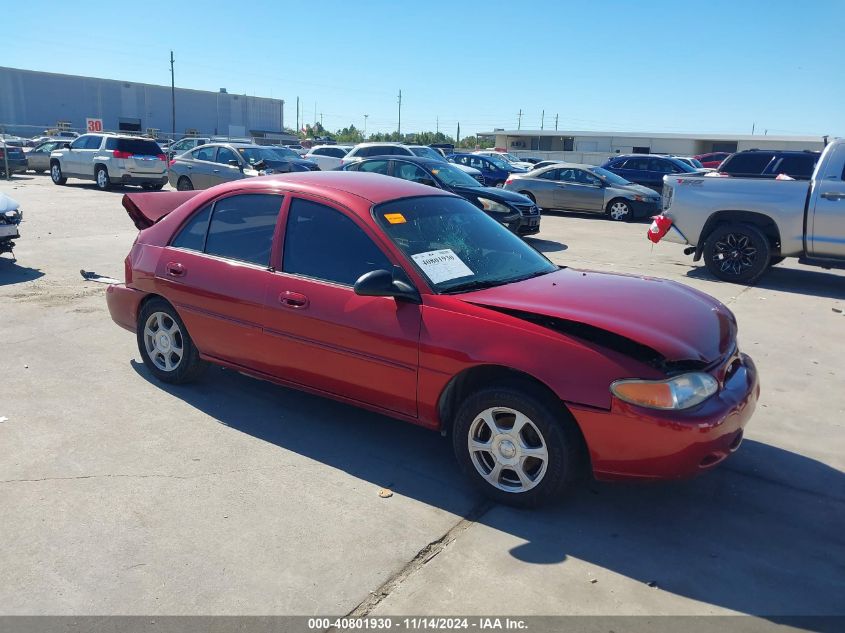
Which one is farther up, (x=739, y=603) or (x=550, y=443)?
(x=550, y=443)

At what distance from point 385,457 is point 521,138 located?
73065mm

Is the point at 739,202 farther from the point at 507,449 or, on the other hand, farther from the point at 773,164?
the point at 507,449

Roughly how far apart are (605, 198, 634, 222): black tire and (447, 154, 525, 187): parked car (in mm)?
5390

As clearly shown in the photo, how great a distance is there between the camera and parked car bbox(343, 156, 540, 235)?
1266 centimetres

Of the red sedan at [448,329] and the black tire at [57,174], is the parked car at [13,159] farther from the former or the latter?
the red sedan at [448,329]

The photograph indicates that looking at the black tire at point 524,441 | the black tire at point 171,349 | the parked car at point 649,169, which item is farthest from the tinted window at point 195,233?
the parked car at point 649,169

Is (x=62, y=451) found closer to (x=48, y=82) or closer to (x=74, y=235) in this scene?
(x=74, y=235)

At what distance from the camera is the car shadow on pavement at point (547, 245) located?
1237 cm

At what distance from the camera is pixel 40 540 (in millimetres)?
3377

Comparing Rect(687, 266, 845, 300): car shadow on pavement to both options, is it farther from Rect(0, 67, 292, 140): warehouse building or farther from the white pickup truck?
Rect(0, 67, 292, 140): warehouse building

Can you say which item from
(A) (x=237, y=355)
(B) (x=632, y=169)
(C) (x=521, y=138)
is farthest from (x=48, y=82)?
(A) (x=237, y=355)

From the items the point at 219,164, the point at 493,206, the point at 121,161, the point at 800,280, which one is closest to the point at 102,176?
the point at 121,161

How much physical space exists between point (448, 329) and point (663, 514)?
4.98ft

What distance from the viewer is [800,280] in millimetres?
10500
